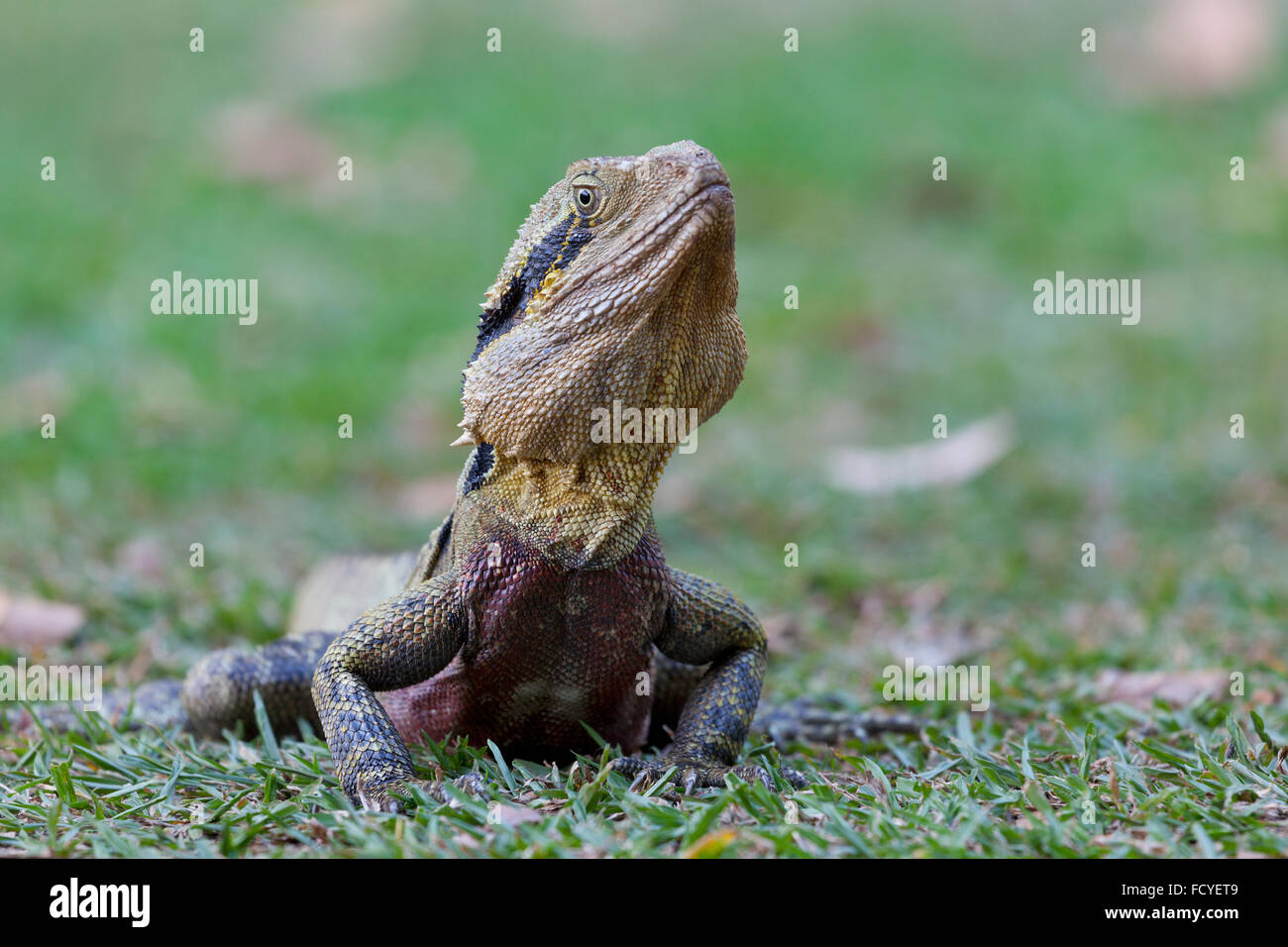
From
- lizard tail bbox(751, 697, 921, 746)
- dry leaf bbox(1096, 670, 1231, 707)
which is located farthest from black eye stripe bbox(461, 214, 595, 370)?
dry leaf bbox(1096, 670, 1231, 707)

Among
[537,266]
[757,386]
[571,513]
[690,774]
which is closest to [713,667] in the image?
[690,774]

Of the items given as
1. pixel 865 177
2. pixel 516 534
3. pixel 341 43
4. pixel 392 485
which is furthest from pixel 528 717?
pixel 341 43

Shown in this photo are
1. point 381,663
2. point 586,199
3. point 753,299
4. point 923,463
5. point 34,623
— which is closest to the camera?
point 586,199

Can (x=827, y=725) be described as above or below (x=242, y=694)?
below

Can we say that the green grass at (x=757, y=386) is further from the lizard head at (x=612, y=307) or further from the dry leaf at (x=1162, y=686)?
the lizard head at (x=612, y=307)

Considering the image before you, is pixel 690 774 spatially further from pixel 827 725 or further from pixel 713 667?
pixel 827 725

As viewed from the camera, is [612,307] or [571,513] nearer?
[612,307]

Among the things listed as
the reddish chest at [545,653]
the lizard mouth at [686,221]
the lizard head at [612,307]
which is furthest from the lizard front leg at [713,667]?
the lizard mouth at [686,221]

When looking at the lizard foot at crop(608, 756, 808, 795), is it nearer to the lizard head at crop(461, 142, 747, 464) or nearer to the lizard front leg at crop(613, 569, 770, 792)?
the lizard front leg at crop(613, 569, 770, 792)
